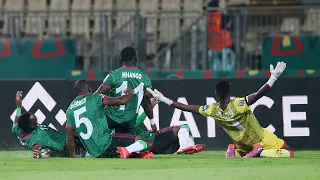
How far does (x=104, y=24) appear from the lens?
25.0 meters

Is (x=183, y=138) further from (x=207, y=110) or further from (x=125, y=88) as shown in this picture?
(x=125, y=88)

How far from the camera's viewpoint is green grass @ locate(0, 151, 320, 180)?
12156 mm

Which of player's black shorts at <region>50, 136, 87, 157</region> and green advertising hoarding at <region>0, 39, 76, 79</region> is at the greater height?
green advertising hoarding at <region>0, 39, 76, 79</region>

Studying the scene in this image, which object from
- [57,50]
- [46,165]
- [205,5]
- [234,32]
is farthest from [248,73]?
[46,165]

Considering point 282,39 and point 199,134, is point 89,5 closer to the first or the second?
point 282,39

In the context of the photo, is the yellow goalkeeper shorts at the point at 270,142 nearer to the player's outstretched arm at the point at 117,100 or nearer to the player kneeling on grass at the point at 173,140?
the player kneeling on grass at the point at 173,140

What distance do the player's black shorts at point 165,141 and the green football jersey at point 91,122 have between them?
1.33 metres

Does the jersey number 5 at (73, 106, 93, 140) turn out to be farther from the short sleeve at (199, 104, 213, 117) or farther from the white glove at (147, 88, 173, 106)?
the short sleeve at (199, 104, 213, 117)

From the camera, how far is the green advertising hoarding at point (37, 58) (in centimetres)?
2511

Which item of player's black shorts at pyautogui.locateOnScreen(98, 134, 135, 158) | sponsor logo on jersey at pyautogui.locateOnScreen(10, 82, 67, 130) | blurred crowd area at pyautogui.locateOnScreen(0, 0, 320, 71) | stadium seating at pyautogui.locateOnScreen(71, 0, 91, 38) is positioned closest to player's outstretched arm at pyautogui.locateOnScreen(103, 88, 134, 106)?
player's black shorts at pyautogui.locateOnScreen(98, 134, 135, 158)

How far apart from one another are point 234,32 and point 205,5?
7.80ft

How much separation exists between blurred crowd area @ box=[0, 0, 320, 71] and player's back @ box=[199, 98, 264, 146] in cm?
852

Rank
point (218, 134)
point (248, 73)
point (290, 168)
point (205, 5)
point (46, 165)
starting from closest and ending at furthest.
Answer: point (290, 168), point (46, 165), point (218, 134), point (248, 73), point (205, 5)

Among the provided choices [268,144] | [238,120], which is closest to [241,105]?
[238,120]
